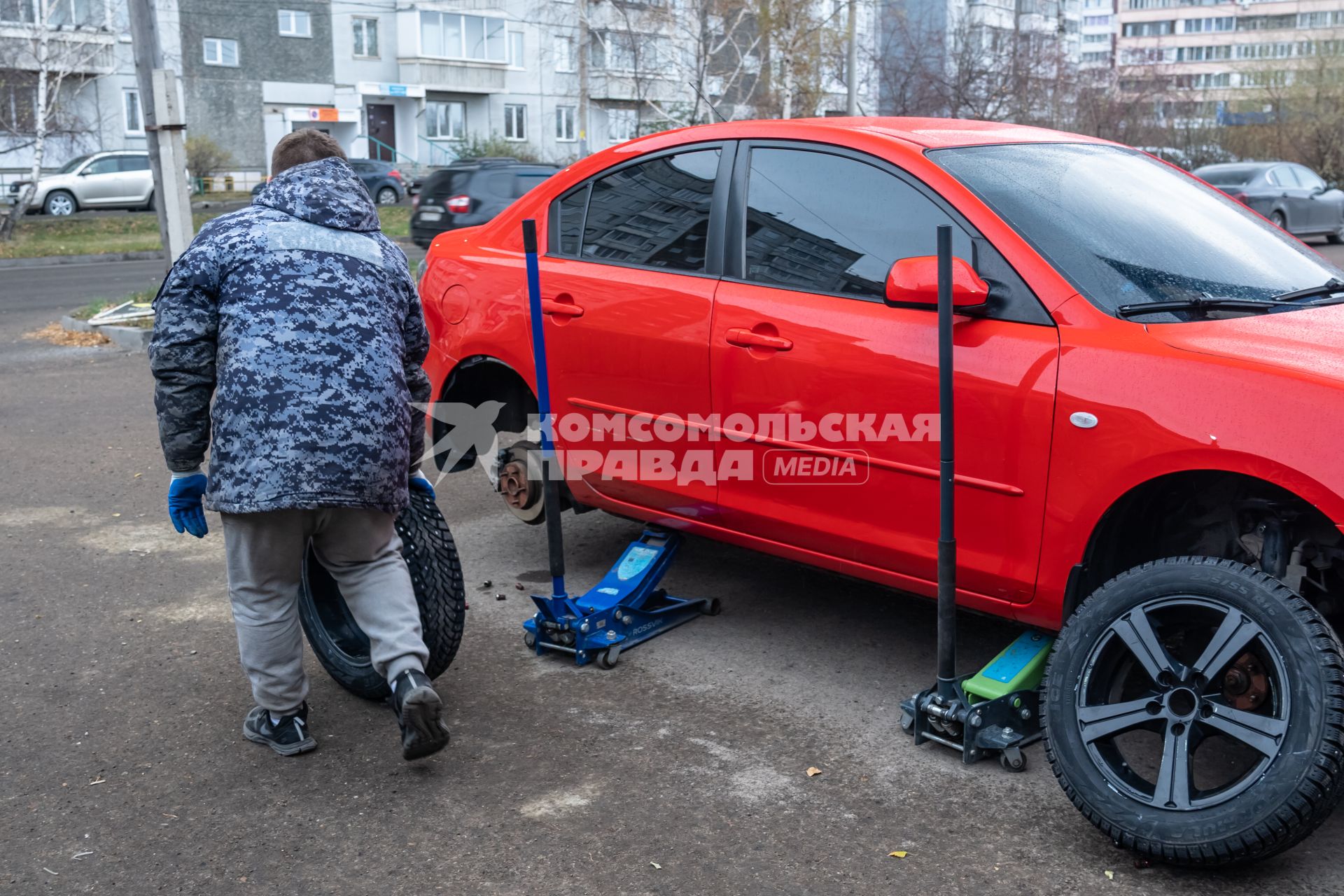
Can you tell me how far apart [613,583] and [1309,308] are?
2.39 meters

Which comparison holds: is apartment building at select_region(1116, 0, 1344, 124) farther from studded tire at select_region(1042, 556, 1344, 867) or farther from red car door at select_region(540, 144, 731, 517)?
studded tire at select_region(1042, 556, 1344, 867)

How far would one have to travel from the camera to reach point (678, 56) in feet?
137

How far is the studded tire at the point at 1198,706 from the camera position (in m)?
2.86

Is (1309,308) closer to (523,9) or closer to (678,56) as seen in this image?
(678,56)

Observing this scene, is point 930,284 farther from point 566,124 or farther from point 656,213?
point 566,124

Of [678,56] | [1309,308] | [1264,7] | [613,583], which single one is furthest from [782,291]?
[1264,7]

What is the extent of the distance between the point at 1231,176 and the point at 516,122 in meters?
35.9

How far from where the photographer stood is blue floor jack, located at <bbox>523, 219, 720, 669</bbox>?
14.0ft

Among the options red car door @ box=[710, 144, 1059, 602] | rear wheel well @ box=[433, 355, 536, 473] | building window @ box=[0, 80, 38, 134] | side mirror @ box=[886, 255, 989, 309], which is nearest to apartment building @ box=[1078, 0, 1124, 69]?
building window @ box=[0, 80, 38, 134]

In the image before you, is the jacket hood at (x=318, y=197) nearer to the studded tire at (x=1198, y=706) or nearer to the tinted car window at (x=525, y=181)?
the studded tire at (x=1198, y=706)

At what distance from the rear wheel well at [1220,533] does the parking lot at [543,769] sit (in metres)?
0.59

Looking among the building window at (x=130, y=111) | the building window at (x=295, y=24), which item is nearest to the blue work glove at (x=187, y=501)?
the building window at (x=130, y=111)

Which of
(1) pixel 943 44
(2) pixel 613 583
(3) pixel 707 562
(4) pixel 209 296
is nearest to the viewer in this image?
(4) pixel 209 296

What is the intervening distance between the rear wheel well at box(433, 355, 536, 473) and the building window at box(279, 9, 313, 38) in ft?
150
